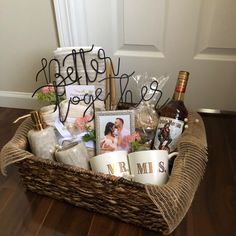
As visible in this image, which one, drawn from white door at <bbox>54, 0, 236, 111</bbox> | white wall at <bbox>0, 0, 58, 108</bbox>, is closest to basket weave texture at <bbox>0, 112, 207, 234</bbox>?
white door at <bbox>54, 0, 236, 111</bbox>

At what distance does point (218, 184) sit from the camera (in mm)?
990

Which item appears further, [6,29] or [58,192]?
[6,29]

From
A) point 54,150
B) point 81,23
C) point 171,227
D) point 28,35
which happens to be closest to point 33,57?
point 28,35

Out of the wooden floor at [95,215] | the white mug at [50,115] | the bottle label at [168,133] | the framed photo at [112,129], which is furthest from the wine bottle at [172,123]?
the white mug at [50,115]

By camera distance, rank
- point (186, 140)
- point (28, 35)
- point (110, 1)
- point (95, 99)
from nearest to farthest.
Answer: point (186, 140), point (95, 99), point (110, 1), point (28, 35)

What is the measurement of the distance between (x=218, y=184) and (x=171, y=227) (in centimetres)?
38

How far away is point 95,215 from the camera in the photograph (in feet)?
2.86

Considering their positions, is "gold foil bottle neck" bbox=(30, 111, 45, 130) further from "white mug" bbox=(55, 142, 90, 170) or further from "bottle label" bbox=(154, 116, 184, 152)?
"bottle label" bbox=(154, 116, 184, 152)

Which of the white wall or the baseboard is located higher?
the white wall

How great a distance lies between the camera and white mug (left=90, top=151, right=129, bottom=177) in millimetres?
773

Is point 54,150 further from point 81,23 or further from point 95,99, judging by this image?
point 81,23

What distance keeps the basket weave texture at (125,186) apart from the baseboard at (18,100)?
0.56m

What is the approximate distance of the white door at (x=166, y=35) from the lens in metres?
1.07

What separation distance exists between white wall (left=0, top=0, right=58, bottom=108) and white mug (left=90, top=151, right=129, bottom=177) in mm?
692
